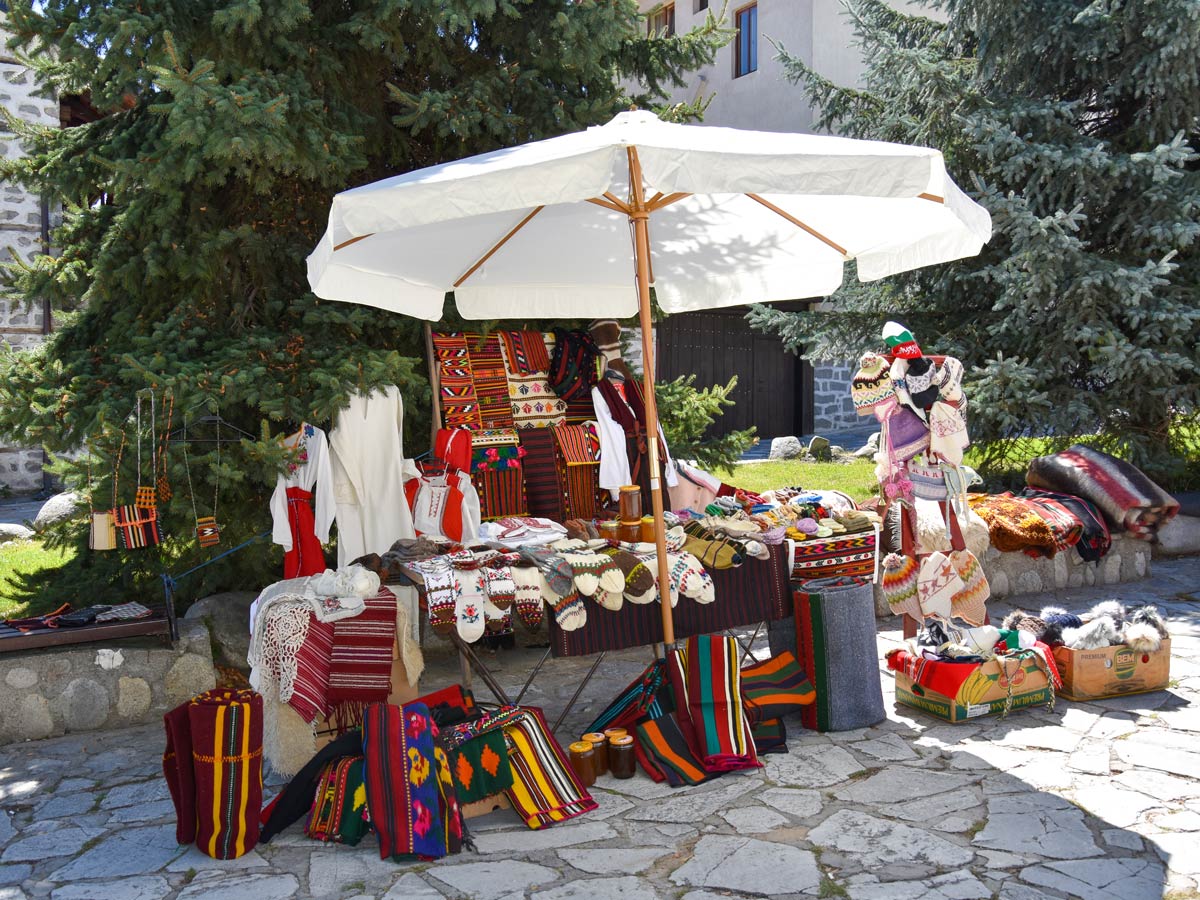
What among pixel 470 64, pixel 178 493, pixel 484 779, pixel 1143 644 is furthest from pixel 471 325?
pixel 1143 644

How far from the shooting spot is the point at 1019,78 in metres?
8.64

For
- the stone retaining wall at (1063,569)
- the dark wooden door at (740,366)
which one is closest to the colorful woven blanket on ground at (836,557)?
the stone retaining wall at (1063,569)

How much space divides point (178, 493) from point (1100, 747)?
4.16m

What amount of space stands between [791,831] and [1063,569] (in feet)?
14.2

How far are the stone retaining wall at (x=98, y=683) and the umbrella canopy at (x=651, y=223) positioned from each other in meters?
1.79

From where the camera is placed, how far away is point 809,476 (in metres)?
11.4

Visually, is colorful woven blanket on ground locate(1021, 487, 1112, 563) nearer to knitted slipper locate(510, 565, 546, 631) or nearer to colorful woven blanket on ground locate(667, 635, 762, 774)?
colorful woven blanket on ground locate(667, 635, 762, 774)

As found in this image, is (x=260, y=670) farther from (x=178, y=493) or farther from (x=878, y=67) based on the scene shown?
(x=878, y=67)

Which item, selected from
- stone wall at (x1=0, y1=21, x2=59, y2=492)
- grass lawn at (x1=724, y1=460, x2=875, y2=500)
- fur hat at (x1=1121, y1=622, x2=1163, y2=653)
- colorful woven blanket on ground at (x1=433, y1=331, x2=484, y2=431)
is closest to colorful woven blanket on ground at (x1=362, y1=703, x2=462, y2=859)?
colorful woven blanket on ground at (x1=433, y1=331, x2=484, y2=431)

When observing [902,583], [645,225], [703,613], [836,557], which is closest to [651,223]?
[645,225]

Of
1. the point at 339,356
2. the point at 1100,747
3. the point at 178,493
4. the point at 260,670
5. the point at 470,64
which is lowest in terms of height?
the point at 1100,747

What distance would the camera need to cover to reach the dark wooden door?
580 inches

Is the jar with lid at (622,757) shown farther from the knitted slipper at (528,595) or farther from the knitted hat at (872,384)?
the knitted hat at (872,384)

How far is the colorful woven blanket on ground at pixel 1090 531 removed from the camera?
22.5ft
